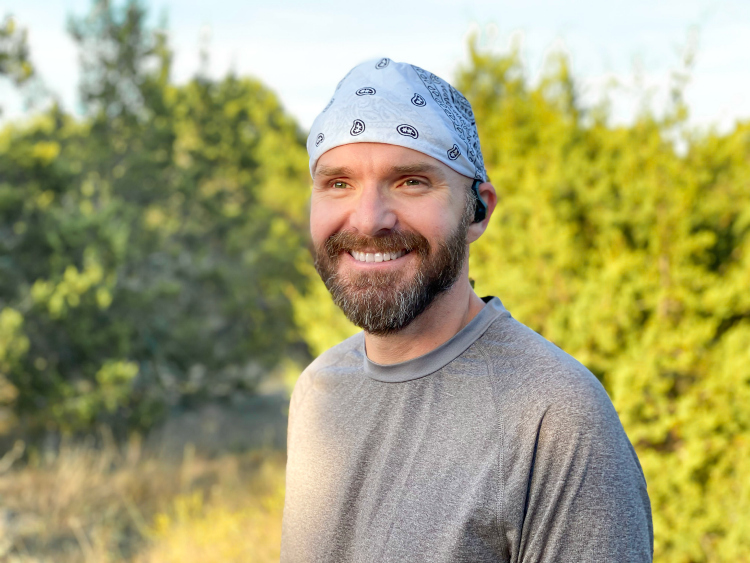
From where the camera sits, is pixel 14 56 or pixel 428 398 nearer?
pixel 428 398

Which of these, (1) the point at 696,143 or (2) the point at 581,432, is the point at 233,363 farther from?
(2) the point at 581,432

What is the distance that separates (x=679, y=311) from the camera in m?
4.27

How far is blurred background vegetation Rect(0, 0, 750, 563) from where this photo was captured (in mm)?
4160

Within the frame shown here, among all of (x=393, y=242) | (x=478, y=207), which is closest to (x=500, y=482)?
(x=393, y=242)

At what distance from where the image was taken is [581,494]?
116 cm

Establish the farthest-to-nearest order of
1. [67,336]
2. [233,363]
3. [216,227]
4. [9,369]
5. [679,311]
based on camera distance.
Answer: [216,227]
[233,363]
[67,336]
[9,369]
[679,311]

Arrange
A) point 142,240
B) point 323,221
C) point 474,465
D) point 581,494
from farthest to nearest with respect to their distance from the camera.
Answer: point 142,240 < point 323,221 < point 474,465 < point 581,494

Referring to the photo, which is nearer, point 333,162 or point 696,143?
point 333,162

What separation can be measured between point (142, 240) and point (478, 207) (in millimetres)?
11280

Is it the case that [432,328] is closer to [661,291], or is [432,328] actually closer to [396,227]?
[396,227]

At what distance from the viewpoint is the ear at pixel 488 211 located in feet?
5.22

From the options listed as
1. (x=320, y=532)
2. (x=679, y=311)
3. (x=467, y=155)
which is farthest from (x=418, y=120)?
(x=679, y=311)

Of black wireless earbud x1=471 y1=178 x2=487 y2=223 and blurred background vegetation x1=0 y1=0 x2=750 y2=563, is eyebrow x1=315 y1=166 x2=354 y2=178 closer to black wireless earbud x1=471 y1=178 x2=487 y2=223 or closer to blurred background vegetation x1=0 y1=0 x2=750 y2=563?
black wireless earbud x1=471 y1=178 x2=487 y2=223

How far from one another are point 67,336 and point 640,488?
985 cm
